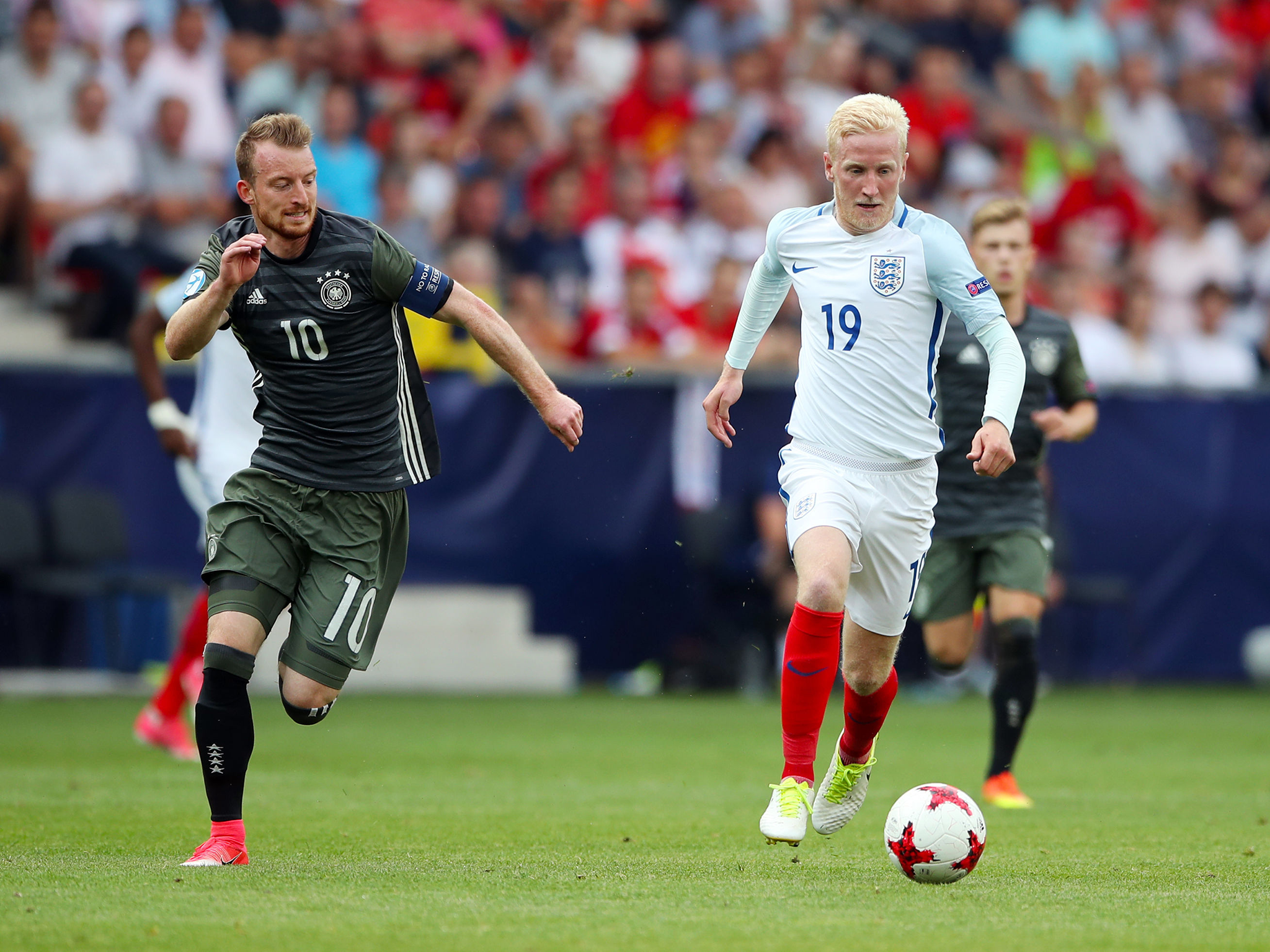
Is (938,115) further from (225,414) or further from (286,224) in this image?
(286,224)

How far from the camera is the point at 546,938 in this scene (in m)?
4.85

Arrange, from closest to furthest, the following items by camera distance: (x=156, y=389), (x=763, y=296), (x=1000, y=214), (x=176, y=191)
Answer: (x=763, y=296) → (x=1000, y=214) → (x=156, y=389) → (x=176, y=191)

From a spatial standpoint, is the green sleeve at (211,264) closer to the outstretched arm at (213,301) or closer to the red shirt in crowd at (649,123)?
the outstretched arm at (213,301)

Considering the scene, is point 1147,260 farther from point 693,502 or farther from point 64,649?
point 64,649

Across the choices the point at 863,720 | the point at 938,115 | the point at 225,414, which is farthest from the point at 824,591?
the point at 938,115

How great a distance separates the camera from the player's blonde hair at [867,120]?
650 cm

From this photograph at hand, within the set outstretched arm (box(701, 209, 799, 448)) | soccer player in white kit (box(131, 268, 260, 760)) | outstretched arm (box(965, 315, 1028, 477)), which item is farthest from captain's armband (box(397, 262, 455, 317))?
soccer player in white kit (box(131, 268, 260, 760))

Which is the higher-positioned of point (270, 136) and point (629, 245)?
point (270, 136)

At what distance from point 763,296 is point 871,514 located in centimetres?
99

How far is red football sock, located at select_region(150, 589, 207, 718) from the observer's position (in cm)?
989

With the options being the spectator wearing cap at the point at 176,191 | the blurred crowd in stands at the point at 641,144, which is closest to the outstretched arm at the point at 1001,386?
the blurred crowd in stands at the point at 641,144

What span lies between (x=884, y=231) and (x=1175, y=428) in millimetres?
9750

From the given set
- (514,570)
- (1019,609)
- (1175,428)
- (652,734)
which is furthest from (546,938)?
(1175,428)

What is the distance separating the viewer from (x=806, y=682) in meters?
6.68
